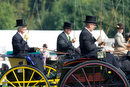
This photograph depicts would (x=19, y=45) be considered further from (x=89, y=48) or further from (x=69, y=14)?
(x=69, y=14)

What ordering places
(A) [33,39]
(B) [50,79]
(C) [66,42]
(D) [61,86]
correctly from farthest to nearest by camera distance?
(A) [33,39] → (C) [66,42] → (B) [50,79] → (D) [61,86]

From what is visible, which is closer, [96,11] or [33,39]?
[33,39]

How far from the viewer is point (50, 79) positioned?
20.0ft

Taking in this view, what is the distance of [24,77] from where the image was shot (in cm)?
581

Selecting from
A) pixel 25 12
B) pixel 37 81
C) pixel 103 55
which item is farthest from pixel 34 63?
pixel 25 12

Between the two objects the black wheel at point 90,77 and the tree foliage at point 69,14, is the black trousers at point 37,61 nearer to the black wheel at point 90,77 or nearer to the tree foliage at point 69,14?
the black wheel at point 90,77

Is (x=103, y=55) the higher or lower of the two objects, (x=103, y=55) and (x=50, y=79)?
the higher

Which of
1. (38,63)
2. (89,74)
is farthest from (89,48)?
(38,63)

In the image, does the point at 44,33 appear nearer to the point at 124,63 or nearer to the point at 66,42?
the point at 66,42

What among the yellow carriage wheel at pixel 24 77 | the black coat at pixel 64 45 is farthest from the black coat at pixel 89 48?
the black coat at pixel 64 45

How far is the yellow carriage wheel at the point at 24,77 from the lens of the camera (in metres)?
5.68

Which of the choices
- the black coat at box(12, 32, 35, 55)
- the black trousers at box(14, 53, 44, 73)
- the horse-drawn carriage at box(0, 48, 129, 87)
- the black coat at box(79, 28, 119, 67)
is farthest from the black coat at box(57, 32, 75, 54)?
the black coat at box(79, 28, 119, 67)

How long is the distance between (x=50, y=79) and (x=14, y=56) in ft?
2.77

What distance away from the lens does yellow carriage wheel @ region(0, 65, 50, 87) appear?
5.68 m
